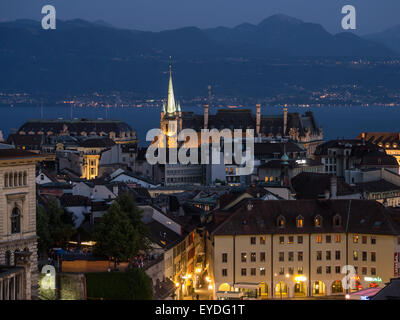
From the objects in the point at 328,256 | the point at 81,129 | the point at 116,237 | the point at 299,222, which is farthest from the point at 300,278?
the point at 81,129

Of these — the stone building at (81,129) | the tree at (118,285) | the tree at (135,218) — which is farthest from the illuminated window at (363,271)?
the stone building at (81,129)

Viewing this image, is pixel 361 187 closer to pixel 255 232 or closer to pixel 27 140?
pixel 255 232

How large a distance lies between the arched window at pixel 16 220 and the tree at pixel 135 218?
321 inches

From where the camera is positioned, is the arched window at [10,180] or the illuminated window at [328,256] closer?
the arched window at [10,180]

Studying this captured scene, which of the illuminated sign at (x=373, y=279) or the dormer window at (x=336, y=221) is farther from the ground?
the dormer window at (x=336, y=221)

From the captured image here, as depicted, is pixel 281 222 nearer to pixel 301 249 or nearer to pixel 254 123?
pixel 301 249

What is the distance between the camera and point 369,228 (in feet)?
168

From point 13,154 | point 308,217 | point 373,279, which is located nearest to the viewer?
point 13,154

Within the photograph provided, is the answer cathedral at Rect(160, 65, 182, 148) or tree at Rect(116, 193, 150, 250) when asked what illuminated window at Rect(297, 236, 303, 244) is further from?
cathedral at Rect(160, 65, 182, 148)

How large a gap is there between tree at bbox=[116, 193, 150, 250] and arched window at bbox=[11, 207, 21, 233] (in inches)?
321

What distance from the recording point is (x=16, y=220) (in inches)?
1455

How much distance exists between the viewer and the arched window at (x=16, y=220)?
121 feet

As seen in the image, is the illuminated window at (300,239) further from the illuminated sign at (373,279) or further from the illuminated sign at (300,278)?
the illuminated sign at (373,279)

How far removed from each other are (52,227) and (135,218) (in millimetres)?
3420
